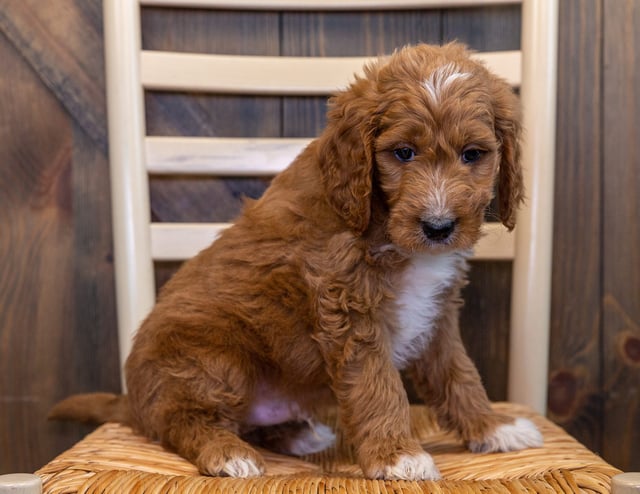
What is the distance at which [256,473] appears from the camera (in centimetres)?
142

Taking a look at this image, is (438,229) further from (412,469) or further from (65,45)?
(65,45)

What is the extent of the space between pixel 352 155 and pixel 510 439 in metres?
0.70

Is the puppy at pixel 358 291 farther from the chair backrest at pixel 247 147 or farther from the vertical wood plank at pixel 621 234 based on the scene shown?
the vertical wood plank at pixel 621 234

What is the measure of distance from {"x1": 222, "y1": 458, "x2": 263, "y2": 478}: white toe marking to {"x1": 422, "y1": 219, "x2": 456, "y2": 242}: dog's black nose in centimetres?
56

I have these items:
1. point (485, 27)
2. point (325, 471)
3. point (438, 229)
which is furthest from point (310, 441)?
point (485, 27)

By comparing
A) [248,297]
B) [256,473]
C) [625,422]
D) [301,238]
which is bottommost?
[625,422]

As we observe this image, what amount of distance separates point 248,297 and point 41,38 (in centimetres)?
116

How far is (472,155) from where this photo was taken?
4.71 feet

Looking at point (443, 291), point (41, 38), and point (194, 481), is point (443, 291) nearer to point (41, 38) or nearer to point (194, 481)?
point (194, 481)

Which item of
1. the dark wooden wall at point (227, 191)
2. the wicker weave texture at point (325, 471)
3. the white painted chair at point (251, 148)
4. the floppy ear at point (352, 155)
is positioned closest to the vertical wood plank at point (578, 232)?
the dark wooden wall at point (227, 191)

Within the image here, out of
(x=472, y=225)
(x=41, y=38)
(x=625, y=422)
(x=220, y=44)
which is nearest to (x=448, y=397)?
(x=472, y=225)

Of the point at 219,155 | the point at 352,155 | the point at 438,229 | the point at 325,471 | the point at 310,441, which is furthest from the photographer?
the point at 219,155

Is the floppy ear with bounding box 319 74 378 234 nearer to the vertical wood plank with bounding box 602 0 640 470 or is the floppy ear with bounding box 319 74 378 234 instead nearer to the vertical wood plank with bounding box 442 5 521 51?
the vertical wood plank with bounding box 442 5 521 51

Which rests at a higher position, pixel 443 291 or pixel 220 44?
pixel 220 44
